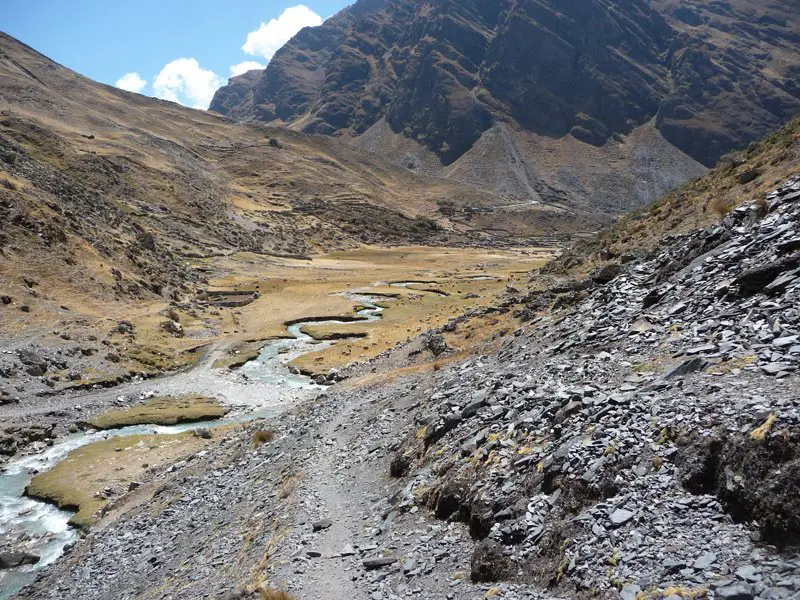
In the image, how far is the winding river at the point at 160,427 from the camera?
30.0m

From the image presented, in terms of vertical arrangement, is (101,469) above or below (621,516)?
below

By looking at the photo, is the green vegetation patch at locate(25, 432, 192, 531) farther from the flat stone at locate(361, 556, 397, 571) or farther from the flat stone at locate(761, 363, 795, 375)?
the flat stone at locate(761, 363, 795, 375)


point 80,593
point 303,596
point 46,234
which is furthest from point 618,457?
point 46,234

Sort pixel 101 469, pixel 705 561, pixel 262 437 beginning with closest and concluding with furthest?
pixel 705 561, pixel 262 437, pixel 101 469

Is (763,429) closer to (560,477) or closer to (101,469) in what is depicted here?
(560,477)

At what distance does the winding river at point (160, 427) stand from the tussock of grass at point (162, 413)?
869 mm

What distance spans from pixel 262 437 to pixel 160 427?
17.5m

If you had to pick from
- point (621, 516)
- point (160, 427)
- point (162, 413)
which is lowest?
point (160, 427)

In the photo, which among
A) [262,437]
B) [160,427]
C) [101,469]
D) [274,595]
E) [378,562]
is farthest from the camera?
[160,427]

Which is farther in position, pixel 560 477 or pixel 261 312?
pixel 261 312

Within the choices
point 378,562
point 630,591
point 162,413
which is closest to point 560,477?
point 630,591

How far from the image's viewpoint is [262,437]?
112 feet

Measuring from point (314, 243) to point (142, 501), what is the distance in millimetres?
154365

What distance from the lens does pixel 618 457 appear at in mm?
12805
